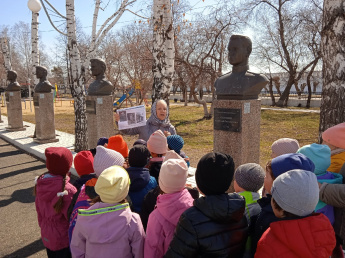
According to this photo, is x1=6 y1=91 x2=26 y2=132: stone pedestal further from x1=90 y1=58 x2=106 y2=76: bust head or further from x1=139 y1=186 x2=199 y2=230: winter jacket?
x1=139 y1=186 x2=199 y2=230: winter jacket

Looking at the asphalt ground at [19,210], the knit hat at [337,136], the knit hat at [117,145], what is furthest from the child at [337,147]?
the asphalt ground at [19,210]

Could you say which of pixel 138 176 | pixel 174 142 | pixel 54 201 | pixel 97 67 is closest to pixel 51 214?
pixel 54 201

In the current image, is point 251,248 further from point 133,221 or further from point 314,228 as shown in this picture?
point 133,221

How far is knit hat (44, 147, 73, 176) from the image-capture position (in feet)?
9.10

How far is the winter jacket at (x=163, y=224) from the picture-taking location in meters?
2.00

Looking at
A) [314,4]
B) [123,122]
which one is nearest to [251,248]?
[123,122]

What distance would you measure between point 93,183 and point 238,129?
7.77 ft

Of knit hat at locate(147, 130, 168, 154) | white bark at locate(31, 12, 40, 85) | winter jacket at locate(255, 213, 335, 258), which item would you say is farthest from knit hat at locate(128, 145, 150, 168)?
white bark at locate(31, 12, 40, 85)

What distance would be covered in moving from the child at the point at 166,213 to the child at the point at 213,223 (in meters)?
0.25

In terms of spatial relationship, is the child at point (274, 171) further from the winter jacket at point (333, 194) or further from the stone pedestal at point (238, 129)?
the stone pedestal at point (238, 129)

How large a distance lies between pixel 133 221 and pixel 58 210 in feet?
3.30

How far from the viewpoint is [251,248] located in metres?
1.95

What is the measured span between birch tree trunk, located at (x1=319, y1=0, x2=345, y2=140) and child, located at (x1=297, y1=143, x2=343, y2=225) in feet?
7.05

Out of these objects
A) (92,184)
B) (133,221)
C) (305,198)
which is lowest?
(133,221)
